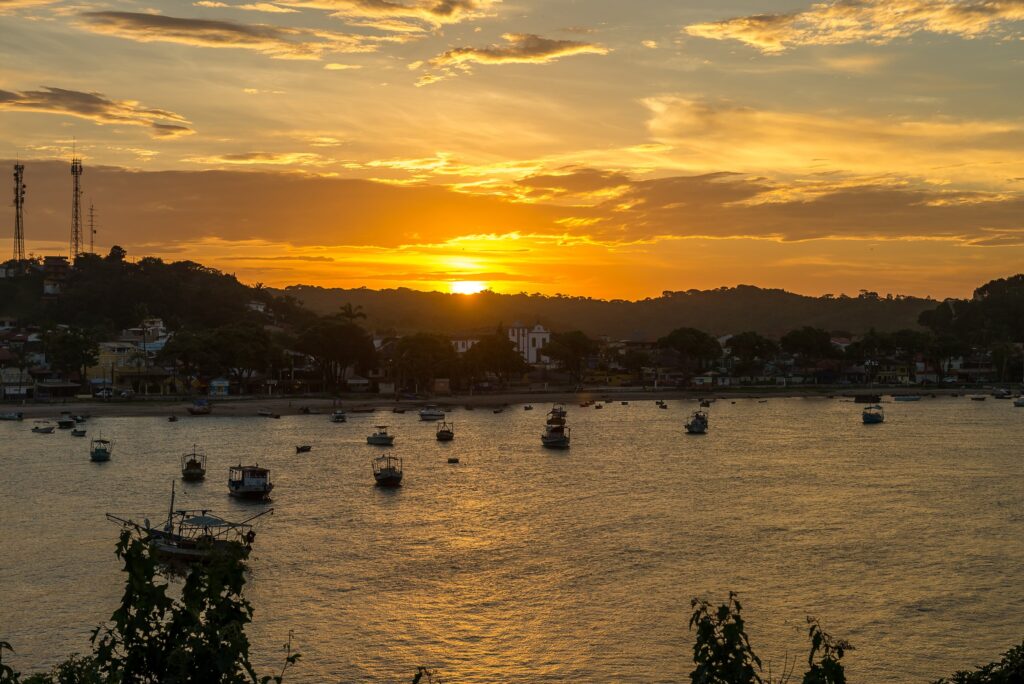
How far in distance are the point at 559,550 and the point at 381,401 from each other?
318 feet

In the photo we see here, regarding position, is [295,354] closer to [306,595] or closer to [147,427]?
[147,427]

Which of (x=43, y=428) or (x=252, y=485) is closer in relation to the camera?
(x=252, y=485)

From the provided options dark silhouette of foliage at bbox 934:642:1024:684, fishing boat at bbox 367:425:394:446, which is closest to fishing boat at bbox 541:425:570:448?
fishing boat at bbox 367:425:394:446

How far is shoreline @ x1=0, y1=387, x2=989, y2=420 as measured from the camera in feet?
408

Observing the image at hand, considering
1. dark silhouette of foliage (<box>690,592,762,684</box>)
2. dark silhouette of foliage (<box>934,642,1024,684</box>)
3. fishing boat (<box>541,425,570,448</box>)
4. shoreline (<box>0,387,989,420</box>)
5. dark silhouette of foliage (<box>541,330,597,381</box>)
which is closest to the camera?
dark silhouette of foliage (<box>690,592,762,684</box>)

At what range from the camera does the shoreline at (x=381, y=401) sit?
124 m

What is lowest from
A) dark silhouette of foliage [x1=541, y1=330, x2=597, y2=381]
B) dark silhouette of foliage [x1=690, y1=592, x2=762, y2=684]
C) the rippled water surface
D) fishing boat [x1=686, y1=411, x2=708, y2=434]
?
the rippled water surface

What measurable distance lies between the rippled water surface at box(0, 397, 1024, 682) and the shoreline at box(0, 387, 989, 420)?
1038 inches

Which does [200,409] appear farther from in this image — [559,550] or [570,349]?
[559,550]

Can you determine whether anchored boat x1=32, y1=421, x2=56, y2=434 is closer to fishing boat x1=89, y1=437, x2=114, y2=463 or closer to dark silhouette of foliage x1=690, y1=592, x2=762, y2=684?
fishing boat x1=89, y1=437, x2=114, y2=463

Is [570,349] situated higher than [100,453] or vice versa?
[570,349]

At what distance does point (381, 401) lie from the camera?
145 m

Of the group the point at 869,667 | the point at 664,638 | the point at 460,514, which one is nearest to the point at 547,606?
the point at 664,638

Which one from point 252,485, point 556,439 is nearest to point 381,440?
point 556,439
